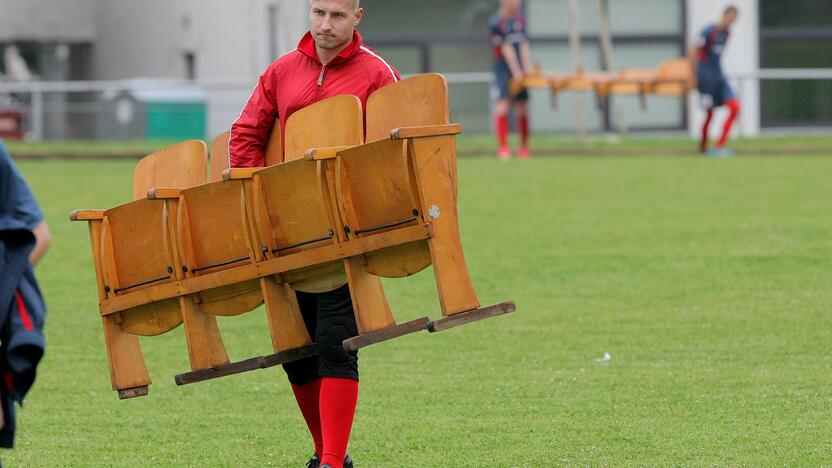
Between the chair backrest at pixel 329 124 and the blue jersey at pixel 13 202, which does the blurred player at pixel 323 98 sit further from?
the blue jersey at pixel 13 202

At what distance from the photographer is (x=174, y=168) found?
6.11 metres

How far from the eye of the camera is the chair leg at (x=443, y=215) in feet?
17.5

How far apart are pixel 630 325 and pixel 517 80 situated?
14.0 m

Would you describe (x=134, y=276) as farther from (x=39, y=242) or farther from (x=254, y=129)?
(x=39, y=242)

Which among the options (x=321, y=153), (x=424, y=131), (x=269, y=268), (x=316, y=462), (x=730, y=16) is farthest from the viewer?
(x=730, y=16)

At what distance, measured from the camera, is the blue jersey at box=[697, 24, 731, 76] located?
77.9 feet

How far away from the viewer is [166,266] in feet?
19.1

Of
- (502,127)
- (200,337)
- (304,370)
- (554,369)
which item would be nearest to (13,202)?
(200,337)

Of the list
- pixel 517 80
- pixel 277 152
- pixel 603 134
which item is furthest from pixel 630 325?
pixel 603 134

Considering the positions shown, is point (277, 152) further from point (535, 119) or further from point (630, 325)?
point (535, 119)

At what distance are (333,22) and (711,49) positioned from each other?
18680 millimetres

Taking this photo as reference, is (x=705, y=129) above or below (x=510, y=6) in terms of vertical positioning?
below

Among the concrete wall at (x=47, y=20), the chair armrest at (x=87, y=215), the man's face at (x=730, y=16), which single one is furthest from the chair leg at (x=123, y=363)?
the concrete wall at (x=47, y=20)

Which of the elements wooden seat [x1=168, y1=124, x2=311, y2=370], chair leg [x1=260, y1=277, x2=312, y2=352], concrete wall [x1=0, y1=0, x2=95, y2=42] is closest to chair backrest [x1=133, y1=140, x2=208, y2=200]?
wooden seat [x1=168, y1=124, x2=311, y2=370]
